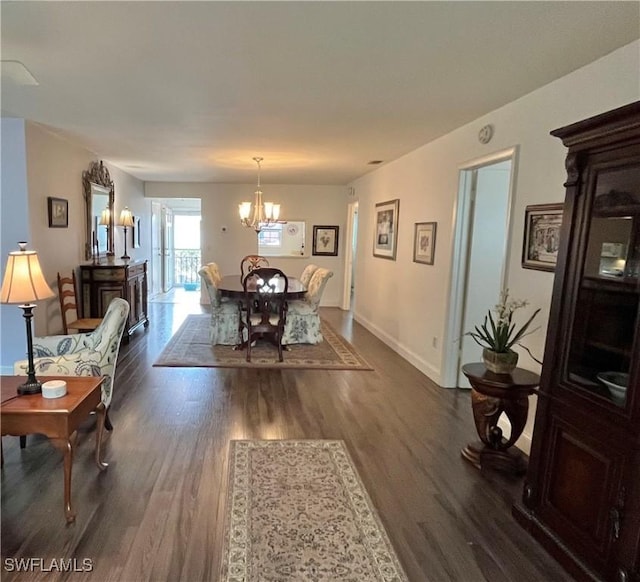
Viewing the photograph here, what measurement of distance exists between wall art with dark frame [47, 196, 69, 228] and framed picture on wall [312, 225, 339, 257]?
451cm

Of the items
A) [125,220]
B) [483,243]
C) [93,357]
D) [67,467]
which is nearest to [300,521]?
[67,467]

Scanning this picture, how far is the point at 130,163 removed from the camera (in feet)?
20.0

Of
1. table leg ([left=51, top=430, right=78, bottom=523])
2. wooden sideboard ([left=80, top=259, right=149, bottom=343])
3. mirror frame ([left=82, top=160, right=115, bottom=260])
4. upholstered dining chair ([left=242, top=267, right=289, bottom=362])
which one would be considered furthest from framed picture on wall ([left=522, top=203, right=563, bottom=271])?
mirror frame ([left=82, top=160, right=115, bottom=260])

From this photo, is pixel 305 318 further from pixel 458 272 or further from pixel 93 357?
pixel 93 357

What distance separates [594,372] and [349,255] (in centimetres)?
651

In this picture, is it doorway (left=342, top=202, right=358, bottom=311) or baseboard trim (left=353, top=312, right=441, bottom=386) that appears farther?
doorway (left=342, top=202, right=358, bottom=311)

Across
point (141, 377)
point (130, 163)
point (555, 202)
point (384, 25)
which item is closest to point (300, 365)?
point (141, 377)

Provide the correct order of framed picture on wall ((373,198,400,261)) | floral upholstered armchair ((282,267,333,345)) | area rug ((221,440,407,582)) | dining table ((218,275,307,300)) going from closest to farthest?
area rug ((221,440,407,582)) → dining table ((218,275,307,300)) → floral upholstered armchair ((282,267,333,345)) → framed picture on wall ((373,198,400,261))

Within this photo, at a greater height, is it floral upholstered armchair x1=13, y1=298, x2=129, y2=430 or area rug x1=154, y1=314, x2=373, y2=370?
floral upholstered armchair x1=13, y1=298, x2=129, y2=430

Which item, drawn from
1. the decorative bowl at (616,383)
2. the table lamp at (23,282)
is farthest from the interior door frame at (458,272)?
the table lamp at (23,282)

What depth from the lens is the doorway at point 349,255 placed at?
8.10 meters

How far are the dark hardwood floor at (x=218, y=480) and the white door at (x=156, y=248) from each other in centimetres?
511

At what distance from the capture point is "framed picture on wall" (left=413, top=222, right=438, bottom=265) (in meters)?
4.32

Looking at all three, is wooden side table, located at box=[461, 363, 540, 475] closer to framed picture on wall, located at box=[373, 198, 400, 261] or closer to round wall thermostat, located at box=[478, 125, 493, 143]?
round wall thermostat, located at box=[478, 125, 493, 143]
